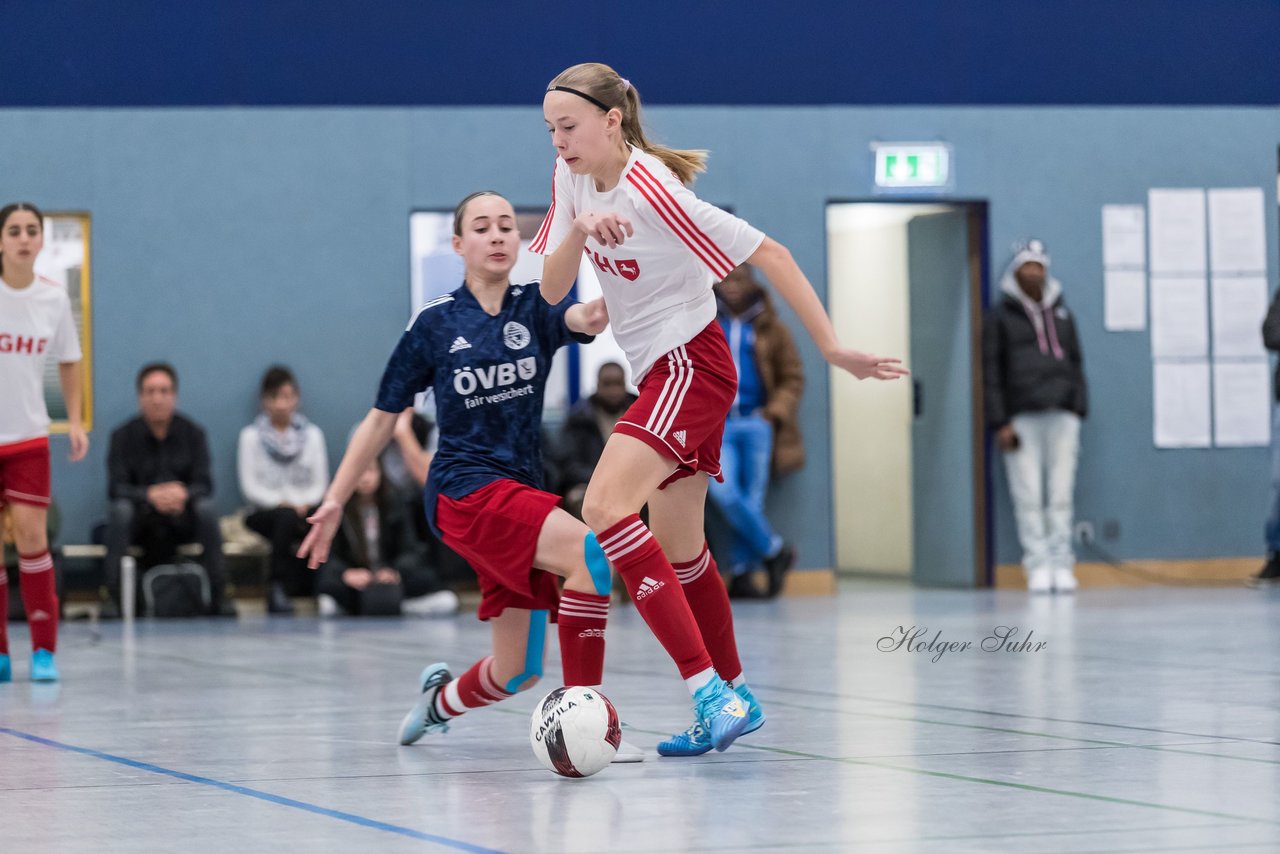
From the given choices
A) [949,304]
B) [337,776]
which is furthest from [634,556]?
[949,304]

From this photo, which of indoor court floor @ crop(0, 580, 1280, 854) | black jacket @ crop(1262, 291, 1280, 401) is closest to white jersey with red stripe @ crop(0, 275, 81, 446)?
indoor court floor @ crop(0, 580, 1280, 854)

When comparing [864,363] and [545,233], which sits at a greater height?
[545,233]

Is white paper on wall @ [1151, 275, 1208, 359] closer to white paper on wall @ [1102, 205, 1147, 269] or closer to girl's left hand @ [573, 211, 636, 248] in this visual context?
white paper on wall @ [1102, 205, 1147, 269]

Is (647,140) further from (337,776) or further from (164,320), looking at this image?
(164,320)

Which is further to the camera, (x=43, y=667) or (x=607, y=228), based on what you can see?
(x=43, y=667)

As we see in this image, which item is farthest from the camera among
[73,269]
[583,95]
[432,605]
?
[73,269]

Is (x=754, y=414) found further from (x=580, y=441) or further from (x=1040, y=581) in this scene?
(x=1040, y=581)

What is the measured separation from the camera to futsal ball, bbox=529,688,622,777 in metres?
4.25

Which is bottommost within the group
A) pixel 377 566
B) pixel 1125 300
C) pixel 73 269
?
pixel 377 566

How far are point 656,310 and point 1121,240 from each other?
28.8ft

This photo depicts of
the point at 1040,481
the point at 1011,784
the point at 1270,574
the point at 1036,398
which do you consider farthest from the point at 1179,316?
the point at 1011,784

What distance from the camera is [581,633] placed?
14.8 ft

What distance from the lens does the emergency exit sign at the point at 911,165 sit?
12.4 metres

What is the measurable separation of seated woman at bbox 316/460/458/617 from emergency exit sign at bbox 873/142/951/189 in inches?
158
